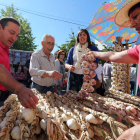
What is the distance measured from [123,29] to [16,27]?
1.88 m

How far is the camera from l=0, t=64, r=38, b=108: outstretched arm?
63cm

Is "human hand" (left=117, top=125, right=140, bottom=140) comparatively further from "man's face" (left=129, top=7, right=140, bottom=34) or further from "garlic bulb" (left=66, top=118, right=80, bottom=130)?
"man's face" (left=129, top=7, right=140, bottom=34)

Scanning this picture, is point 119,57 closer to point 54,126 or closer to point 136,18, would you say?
point 136,18

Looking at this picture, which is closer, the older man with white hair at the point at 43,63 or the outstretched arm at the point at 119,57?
the outstretched arm at the point at 119,57

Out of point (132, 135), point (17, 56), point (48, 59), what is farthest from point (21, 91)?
point (17, 56)

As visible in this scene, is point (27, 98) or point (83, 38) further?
point (83, 38)

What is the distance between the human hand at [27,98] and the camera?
0.63 meters

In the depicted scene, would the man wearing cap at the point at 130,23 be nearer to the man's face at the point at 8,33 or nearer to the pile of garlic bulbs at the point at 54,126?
the pile of garlic bulbs at the point at 54,126

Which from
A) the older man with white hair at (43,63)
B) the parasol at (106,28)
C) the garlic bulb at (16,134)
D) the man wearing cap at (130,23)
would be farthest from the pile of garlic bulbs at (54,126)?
the parasol at (106,28)

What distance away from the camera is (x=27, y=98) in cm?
64

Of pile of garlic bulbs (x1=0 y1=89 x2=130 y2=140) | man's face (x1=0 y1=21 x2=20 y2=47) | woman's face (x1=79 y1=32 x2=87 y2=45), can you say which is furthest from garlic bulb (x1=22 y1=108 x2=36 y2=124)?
woman's face (x1=79 y1=32 x2=87 y2=45)

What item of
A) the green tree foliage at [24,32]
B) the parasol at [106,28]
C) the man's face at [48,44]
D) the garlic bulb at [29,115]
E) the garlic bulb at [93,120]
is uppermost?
the green tree foliage at [24,32]

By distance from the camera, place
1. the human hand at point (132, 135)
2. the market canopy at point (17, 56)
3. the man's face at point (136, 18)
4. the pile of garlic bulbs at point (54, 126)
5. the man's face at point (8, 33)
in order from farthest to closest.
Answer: the market canopy at point (17, 56), the man's face at point (8, 33), the man's face at point (136, 18), the pile of garlic bulbs at point (54, 126), the human hand at point (132, 135)

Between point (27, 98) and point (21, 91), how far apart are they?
66 millimetres
